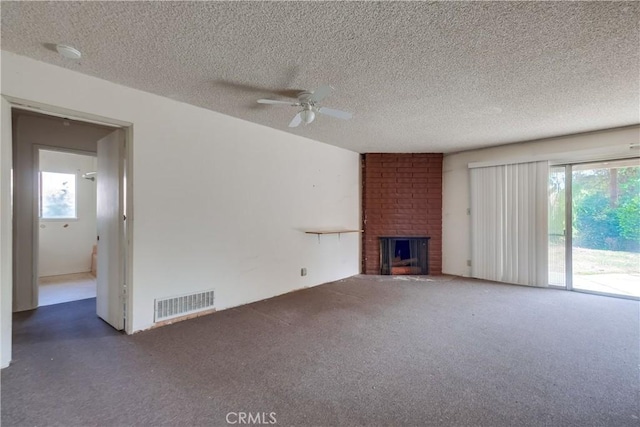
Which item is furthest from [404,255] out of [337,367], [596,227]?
[337,367]

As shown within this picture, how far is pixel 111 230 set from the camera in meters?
3.00

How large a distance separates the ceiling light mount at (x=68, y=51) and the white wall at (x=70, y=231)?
150 inches

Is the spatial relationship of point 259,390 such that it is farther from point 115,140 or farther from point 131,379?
point 115,140

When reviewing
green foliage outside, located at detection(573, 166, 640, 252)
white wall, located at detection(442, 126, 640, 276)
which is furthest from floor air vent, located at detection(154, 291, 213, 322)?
green foliage outside, located at detection(573, 166, 640, 252)

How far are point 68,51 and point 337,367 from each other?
119 inches

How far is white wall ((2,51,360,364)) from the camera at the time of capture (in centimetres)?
256

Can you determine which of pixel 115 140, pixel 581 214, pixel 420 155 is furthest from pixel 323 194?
pixel 581 214

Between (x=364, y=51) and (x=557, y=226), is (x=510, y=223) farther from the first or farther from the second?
(x=364, y=51)

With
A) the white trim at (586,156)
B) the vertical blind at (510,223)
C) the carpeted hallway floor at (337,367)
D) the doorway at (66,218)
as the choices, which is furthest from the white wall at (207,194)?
the white trim at (586,156)

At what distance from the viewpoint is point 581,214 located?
4.23 metres

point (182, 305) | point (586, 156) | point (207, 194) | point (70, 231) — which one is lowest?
point (182, 305)

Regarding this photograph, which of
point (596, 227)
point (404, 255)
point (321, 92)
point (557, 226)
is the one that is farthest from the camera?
point (404, 255)

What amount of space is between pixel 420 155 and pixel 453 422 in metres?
4.63

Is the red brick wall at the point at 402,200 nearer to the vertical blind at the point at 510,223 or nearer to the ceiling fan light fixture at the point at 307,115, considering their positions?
the vertical blind at the point at 510,223
